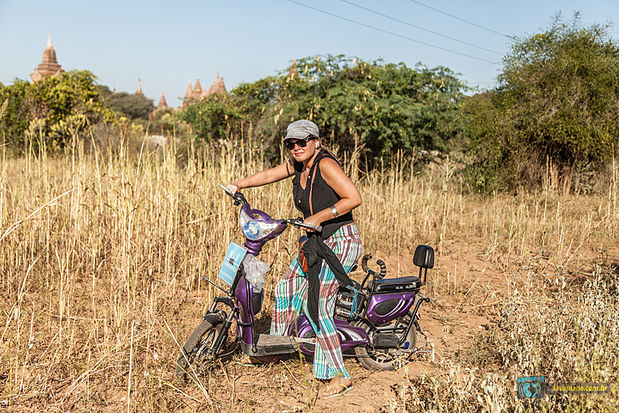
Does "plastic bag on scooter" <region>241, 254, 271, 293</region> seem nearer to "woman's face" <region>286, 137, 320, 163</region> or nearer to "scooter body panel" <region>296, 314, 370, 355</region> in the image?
"scooter body panel" <region>296, 314, 370, 355</region>

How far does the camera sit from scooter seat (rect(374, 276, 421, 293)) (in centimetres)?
344

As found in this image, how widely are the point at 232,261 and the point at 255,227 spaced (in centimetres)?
28

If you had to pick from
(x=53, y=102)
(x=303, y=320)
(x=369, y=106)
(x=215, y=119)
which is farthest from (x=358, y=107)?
(x=53, y=102)

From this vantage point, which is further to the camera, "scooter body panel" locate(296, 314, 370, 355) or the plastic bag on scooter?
"scooter body panel" locate(296, 314, 370, 355)

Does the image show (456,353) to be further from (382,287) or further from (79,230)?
(79,230)

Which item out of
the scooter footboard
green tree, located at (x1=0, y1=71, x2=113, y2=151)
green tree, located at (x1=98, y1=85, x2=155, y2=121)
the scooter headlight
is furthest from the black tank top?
green tree, located at (x1=98, y1=85, x2=155, y2=121)

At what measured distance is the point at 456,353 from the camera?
12.7 feet

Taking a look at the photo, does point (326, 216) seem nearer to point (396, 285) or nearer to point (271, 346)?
point (396, 285)

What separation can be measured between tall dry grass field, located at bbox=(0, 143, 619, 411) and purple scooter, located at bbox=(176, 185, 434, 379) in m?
0.23

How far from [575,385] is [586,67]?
414 inches

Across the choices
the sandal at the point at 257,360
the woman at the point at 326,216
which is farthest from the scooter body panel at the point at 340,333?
the sandal at the point at 257,360

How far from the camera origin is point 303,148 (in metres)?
→ 3.12

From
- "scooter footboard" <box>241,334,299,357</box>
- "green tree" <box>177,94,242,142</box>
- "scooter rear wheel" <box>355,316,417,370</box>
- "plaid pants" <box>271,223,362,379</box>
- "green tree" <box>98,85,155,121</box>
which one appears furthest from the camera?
"green tree" <box>98,85,155,121</box>

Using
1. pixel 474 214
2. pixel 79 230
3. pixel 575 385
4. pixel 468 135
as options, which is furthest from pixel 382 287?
pixel 468 135
